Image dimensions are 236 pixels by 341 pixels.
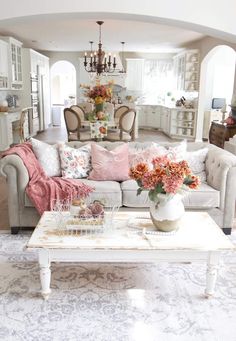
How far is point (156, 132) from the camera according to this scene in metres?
11.5

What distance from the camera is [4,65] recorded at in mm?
8133

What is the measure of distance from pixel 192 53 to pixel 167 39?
3.01ft

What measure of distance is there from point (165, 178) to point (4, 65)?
23.0 ft

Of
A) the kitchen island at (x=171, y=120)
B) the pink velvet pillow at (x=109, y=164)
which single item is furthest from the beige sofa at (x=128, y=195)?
the kitchen island at (x=171, y=120)

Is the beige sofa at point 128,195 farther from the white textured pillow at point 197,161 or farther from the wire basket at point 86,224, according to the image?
the wire basket at point 86,224

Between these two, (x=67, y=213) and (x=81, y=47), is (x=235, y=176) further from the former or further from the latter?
(x=81, y=47)

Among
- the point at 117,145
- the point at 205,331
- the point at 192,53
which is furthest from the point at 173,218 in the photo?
the point at 192,53

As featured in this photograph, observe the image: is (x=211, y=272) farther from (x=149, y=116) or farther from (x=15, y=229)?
(x=149, y=116)

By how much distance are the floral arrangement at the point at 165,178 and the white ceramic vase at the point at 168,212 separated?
0.06 metres

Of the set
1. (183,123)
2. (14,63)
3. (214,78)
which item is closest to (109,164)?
(14,63)

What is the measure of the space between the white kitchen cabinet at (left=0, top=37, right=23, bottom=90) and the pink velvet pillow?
5708 mm

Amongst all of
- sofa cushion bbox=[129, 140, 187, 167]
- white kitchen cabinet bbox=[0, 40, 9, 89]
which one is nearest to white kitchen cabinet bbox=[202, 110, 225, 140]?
white kitchen cabinet bbox=[0, 40, 9, 89]

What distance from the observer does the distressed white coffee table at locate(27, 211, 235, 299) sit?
2.27 meters

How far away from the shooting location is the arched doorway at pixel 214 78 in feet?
29.5
